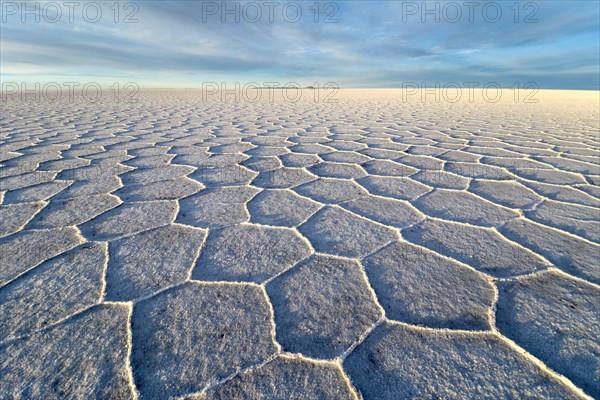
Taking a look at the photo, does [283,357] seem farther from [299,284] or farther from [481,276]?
[481,276]

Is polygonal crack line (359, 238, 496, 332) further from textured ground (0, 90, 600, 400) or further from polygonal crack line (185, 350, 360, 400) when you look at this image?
polygonal crack line (185, 350, 360, 400)

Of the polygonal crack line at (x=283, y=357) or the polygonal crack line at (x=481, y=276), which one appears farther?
the polygonal crack line at (x=481, y=276)

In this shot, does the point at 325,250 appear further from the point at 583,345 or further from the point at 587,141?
the point at 587,141

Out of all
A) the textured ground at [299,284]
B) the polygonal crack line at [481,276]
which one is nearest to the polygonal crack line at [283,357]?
the textured ground at [299,284]

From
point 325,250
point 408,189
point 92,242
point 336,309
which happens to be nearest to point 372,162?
point 408,189

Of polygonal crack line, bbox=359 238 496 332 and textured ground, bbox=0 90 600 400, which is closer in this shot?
textured ground, bbox=0 90 600 400

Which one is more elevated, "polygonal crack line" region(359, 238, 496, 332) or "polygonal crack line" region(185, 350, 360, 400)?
"polygonal crack line" region(359, 238, 496, 332)

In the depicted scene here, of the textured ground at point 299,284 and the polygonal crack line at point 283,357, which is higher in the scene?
the textured ground at point 299,284

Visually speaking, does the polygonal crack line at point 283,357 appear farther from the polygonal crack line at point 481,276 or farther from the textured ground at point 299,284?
the polygonal crack line at point 481,276

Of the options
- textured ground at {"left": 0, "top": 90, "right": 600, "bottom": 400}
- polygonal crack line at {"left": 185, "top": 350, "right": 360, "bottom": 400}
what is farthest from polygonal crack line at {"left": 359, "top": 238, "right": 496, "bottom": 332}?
polygonal crack line at {"left": 185, "top": 350, "right": 360, "bottom": 400}
